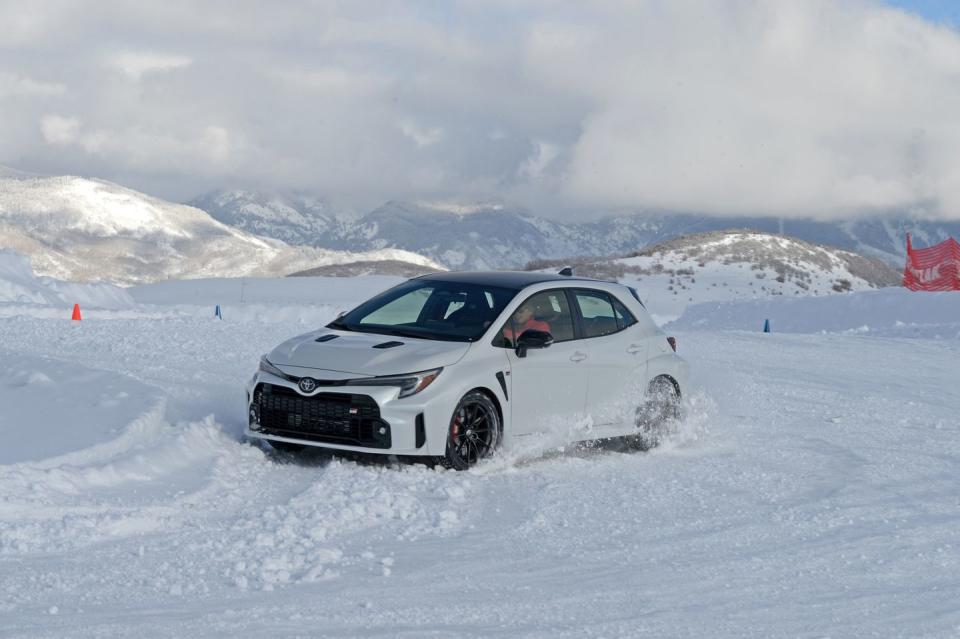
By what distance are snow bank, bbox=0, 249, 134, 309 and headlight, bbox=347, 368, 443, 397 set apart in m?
21.5

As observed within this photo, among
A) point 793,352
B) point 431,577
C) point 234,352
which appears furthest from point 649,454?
point 793,352

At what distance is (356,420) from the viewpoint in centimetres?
848

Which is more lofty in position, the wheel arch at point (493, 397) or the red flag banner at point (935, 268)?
the red flag banner at point (935, 268)

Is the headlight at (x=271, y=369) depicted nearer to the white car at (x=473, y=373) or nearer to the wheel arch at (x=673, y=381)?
the white car at (x=473, y=373)

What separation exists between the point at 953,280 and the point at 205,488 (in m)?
30.1

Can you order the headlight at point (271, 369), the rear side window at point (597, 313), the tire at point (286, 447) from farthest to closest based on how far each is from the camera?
1. the rear side window at point (597, 313)
2. the tire at point (286, 447)
3. the headlight at point (271, 369)

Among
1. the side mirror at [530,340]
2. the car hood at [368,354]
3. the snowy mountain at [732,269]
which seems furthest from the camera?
the snowy mountain at [732,269]

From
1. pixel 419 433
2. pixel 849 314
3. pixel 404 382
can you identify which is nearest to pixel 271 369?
pixel 404 382

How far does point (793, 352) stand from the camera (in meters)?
19.0

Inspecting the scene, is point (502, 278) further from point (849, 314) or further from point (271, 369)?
point (849, 314)

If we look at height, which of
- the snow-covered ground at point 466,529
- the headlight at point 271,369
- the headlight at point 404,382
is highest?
the headlight at point 271,369

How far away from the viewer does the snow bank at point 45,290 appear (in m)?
28.9

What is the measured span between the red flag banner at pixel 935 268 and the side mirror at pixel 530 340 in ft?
86.3

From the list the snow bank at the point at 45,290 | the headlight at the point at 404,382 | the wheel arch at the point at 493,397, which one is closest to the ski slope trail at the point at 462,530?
the wheel arch at the point at 493,397
